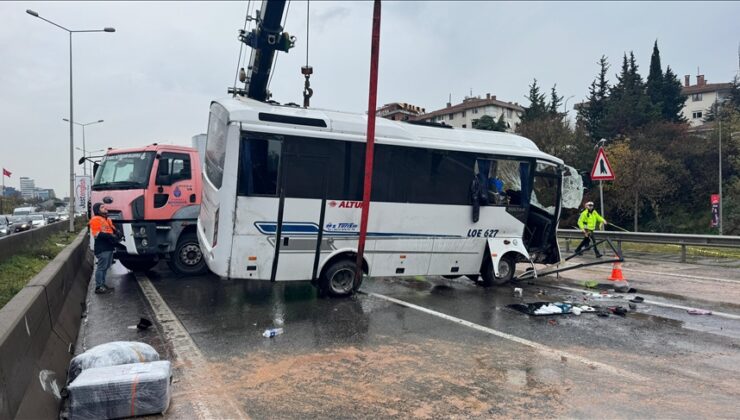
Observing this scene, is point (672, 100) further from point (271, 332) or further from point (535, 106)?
point (271, 332)

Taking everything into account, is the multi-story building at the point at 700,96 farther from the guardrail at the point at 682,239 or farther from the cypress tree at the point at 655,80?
the guardrail at the point at 682,239

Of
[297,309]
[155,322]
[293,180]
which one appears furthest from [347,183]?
[155,322]

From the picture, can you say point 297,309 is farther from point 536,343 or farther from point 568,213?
point 568,213

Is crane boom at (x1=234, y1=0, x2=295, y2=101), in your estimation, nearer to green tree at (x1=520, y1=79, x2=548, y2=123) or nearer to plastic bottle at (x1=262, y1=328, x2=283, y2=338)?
plastic bottle at (x1=262, y1=328, x2=283, y2=338)

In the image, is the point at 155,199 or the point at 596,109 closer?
the point at 155,199

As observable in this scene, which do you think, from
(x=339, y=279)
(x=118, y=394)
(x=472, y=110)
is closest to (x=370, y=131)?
(x=339, y=279)

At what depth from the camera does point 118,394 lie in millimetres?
3818

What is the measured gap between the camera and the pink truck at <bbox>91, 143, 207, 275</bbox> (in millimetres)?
10641

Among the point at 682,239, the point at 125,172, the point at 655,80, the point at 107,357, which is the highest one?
the point at 655,80

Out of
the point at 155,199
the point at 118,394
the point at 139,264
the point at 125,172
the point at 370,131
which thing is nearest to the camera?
the point at 118,394

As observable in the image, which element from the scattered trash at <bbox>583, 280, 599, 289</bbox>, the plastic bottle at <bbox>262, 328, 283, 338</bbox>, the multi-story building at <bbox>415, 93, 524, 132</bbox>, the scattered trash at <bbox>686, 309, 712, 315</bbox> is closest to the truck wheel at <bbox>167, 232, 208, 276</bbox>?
the plastic bottle at <bbox>262, 328, 283, 338</bbox>

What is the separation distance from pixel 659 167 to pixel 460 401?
1669 inches

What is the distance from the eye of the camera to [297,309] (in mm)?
7820

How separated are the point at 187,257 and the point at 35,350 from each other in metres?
7.34
